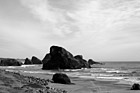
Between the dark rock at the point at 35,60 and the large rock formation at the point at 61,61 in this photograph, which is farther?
the dark rock at the point at 35,60

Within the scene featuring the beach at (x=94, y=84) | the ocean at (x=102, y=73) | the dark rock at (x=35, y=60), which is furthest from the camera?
the dark rock at (x=35, y=60)

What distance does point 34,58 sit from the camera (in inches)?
5886

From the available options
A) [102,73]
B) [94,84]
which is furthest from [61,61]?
[94,84]

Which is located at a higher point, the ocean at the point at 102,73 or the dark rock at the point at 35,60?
the dark rock at the point at 35,60

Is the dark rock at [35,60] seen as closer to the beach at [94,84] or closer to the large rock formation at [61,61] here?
the large rock formation at [61,61]

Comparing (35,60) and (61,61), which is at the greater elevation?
(35,60)

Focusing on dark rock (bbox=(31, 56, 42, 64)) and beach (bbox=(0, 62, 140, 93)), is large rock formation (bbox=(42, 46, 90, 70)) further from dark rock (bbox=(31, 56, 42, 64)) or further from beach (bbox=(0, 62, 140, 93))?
dark rock (bbox=(31, 56, 42, 64))

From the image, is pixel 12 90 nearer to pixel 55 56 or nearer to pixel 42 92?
pixel 42 92

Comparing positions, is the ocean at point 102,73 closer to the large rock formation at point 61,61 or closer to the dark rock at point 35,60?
the large rock formation at point 61,61

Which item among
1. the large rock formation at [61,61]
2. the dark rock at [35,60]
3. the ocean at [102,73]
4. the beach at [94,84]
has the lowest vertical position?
the beach at [94,84]

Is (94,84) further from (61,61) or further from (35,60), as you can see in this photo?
(35,60)

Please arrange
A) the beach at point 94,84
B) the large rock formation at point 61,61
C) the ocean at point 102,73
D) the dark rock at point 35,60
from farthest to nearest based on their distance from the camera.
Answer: the dark rock at point 35,60
the large rock formation at point 61,61
the ocean at point 102,73
the beach at point 94,84

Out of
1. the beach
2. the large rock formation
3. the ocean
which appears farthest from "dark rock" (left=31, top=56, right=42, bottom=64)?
the beach

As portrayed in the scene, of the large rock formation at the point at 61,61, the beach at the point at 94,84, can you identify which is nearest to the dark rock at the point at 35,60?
the large rock formation at the point at 61,61
